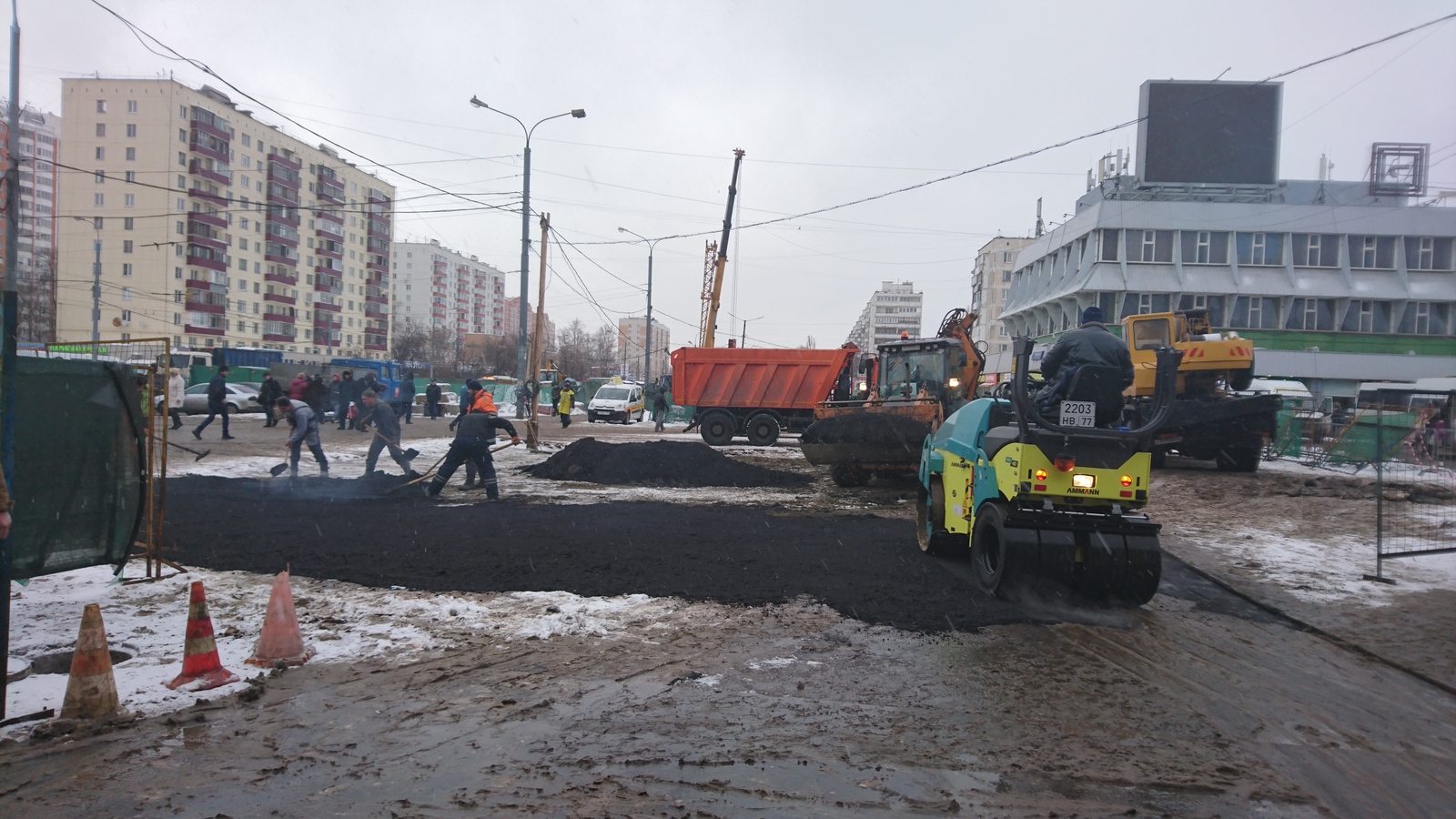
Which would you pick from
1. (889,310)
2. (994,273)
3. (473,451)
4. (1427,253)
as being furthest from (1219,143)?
(889,310)

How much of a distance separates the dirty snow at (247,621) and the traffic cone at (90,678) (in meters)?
0.14

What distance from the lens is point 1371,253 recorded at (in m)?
41.8

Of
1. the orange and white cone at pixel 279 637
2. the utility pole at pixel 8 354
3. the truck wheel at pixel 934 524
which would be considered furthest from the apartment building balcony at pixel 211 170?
the orange and white cone at pixel 279 637

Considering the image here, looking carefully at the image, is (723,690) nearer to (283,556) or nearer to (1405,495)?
(283,556)

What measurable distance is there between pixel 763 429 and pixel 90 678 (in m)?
19.1

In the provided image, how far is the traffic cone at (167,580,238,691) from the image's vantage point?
4156 mm

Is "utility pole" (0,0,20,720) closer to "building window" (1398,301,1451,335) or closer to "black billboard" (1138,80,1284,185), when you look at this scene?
"black billboard" (1138,80,1284,185)

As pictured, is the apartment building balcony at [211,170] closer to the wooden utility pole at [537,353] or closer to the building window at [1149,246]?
the wooden utility pole at [537,353]

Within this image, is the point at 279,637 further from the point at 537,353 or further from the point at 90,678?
the point at 537,353

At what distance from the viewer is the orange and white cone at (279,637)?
4.54 metres

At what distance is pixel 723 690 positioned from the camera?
14.0 feet

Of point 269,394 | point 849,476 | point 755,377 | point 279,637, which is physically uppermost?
point 755,377

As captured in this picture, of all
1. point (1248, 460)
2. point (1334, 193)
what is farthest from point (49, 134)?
point (1334, 193)

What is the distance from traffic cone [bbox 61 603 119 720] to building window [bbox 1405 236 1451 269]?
53979mm
